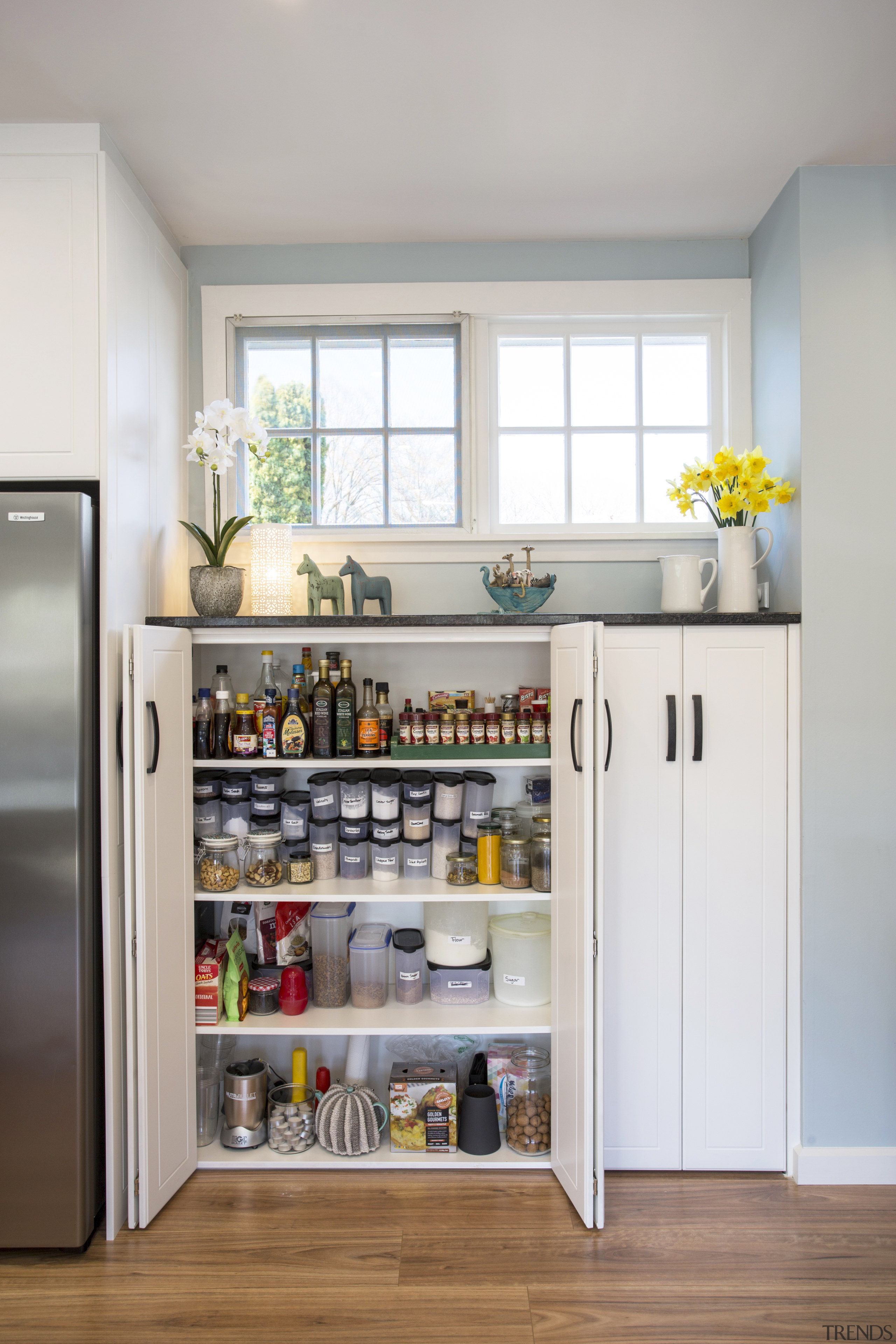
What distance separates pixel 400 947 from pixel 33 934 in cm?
94

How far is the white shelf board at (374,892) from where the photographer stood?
2.09m

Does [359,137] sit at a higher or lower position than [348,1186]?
higher

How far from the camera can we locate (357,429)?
251 centimetres

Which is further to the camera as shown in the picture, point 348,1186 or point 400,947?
point 400,947

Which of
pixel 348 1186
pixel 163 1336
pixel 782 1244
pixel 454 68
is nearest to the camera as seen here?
pixel 163 1336

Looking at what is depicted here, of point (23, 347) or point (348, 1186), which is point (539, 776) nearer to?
point (348, 1186)

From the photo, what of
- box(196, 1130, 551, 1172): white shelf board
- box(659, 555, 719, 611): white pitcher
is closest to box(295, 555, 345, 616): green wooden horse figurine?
box(659, 555, 719, 611): white pitcher

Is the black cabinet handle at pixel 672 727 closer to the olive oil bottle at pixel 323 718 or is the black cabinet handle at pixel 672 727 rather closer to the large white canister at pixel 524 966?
the large white canister at pixel 524 966

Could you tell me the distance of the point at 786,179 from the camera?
2.14 meters

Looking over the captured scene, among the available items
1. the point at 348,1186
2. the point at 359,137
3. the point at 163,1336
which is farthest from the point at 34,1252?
the point at 359,137

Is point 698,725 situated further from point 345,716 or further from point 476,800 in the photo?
point 345,716

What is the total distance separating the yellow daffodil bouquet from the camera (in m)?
2.09

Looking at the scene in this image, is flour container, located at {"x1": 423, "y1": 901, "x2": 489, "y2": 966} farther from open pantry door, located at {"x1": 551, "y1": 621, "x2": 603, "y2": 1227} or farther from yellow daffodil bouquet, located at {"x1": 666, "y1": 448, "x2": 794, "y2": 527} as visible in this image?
yellow daffodil bouquet, located at {"x1": 666, "y1": 448, "x2": 794, "y2": 527}

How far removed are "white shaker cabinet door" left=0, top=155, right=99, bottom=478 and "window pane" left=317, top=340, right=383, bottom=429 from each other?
0.78 meters
